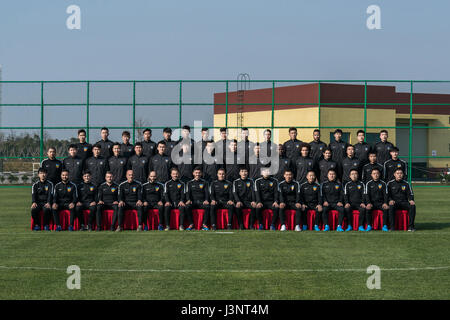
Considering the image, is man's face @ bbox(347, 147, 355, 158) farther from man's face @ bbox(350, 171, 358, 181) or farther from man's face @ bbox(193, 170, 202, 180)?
man's face @ bbox(193, 170, 202, 180)

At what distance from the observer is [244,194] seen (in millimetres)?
13039

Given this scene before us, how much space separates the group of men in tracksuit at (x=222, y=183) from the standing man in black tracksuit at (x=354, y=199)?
2 centimetres

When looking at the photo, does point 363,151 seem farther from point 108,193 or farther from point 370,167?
point 108,193

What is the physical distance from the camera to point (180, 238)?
11188mm

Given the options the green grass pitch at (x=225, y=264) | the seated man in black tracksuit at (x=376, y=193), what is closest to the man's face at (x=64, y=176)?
the green grass pitch at (x=225, y=264)

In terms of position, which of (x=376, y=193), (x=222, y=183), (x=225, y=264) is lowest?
(x=225, y=264)

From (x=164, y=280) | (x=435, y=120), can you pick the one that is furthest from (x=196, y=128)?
(x=435, y=120)

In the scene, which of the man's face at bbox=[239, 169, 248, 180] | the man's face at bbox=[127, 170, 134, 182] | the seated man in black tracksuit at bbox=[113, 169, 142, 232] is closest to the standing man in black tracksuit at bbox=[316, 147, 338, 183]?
the man's face at bbox=[239, 169, 248, 180]

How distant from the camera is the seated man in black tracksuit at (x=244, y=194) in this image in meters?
12.8

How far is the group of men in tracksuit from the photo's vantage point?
12734mm

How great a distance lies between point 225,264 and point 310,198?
5.00 metres

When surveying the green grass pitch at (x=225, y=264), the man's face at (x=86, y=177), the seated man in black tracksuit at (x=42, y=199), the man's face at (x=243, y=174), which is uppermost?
the man's face at (x=243, y=174)

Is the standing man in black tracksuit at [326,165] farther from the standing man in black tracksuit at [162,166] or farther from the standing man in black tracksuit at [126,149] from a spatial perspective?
the standing man in black tracksuit at [126,149]

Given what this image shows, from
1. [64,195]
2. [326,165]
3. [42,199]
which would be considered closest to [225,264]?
[64,195]
